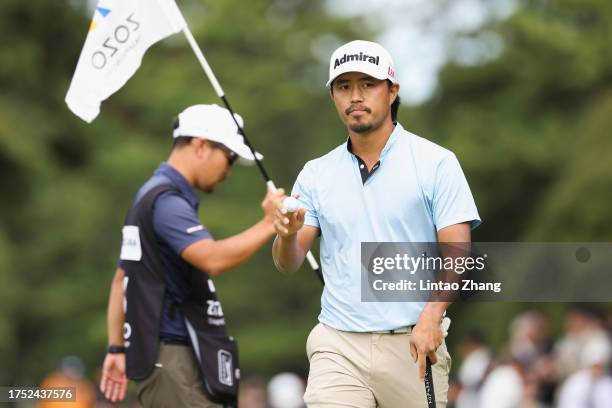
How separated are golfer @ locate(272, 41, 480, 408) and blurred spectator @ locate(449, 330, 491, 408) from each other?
7096mm

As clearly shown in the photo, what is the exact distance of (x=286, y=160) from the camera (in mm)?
32531

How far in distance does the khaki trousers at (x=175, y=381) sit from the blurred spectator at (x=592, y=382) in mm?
5419

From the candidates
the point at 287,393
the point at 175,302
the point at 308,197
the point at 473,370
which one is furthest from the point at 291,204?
the point at 287,393

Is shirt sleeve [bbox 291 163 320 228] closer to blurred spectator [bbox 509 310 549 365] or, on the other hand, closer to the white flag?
the white flag

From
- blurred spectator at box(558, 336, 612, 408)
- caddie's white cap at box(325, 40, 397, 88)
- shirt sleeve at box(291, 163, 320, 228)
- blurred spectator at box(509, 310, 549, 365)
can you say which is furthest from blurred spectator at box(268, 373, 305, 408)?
caddie's white cap at box(325, 40, 397, 88)

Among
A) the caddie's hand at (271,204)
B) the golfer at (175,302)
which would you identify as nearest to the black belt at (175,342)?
the golfer at (175,302)

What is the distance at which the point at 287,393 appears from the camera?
56.2ft

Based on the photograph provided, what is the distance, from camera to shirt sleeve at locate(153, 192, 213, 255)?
24.5 ft

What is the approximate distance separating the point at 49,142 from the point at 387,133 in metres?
27.4

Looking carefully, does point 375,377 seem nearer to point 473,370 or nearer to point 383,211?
point 383,211

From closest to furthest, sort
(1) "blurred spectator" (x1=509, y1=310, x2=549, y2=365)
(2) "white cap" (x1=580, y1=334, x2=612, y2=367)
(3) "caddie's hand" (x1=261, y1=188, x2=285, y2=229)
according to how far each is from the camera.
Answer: (3) "caddie's hand" (x1=261, y1=188, x2=285, y2=229) < (2) "white cap" (x1=580, y1=334, x2=612, y2=367) < (1) "blurred spectator" (x1=509, y1=310, x2=549, y2=365)

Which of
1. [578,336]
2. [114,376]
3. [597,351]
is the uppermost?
[578,336]

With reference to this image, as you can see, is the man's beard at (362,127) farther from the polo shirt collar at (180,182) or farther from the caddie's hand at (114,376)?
the caddie's hand at (114,376)

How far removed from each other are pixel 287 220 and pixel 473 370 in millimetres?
→ 8322
